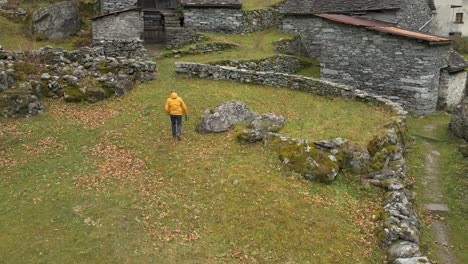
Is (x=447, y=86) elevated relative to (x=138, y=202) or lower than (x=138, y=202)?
elevated

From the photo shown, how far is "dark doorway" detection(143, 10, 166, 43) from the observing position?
31250mm

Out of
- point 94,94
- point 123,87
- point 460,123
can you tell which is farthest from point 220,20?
point 460,123

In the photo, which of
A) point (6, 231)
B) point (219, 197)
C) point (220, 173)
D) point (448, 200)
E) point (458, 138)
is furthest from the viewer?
point (458, 138)

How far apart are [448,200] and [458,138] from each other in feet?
20.1

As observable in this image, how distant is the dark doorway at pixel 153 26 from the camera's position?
3125 centimetres

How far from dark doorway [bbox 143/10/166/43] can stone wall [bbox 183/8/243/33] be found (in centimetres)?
233

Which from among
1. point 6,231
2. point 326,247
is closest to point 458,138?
A: point 326,247

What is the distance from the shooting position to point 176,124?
1551 centimetres

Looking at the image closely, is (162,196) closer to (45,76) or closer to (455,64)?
(45,76)

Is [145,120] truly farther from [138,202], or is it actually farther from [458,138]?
[458,138]

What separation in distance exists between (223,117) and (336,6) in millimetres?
18007

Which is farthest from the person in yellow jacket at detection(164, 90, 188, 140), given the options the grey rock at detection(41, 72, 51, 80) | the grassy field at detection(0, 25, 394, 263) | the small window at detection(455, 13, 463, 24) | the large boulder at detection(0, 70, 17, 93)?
the small window at detection(455, 13, 463, 24)

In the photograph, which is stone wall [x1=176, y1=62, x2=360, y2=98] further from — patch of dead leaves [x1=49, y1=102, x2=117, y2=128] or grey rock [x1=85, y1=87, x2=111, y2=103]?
patch of dead leaves [x1=49, y1=102, x2=117, y2=128]

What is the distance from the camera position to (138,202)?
1202 cm
